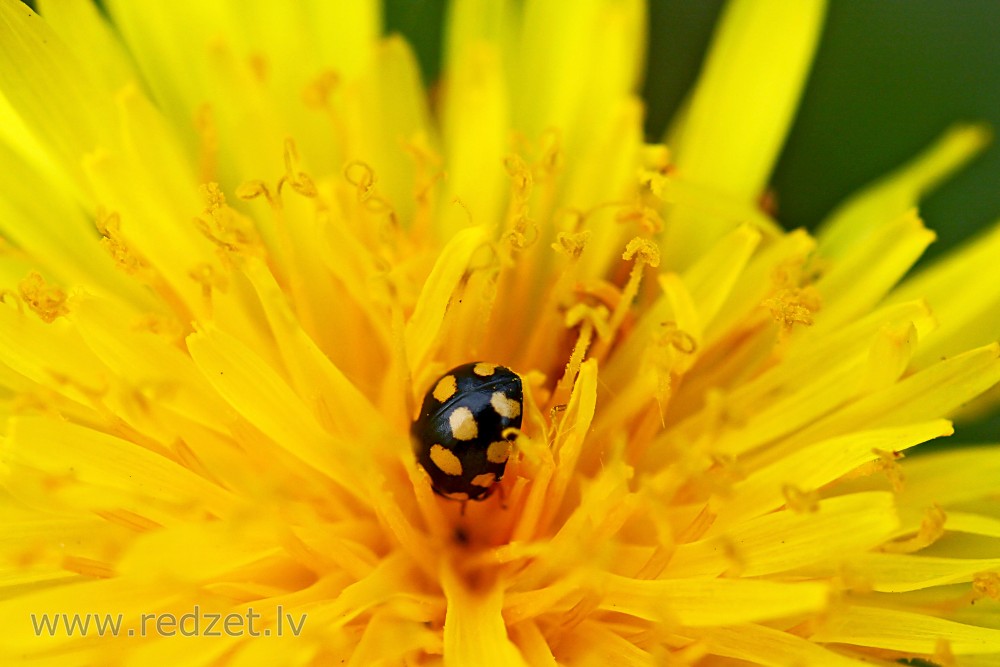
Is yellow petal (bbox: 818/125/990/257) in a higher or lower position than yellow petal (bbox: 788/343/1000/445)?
higher

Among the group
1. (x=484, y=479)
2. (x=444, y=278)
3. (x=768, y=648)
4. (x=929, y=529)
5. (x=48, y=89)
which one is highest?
(x=48, y=89)

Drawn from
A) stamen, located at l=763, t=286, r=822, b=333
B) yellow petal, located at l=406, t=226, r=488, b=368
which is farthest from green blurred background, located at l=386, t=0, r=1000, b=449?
yellow petal, located at l=406, t=226, r=488, b=368

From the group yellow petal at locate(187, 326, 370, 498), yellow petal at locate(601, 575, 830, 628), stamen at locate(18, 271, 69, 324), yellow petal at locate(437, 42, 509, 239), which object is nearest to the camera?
yellow petal at locate(601, 575, 830, 628)

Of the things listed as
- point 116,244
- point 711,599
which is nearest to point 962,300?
point 711,599

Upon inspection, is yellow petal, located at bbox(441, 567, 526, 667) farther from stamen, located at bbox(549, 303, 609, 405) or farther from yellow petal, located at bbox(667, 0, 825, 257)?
yellow petal, located at bbox(667, 0, 825, 257)

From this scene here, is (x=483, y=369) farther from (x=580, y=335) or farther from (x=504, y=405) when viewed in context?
(x=580, y=335)

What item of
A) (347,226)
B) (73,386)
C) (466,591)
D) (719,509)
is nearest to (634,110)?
(347,226)

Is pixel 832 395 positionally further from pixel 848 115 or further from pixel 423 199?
pixel 848 115
